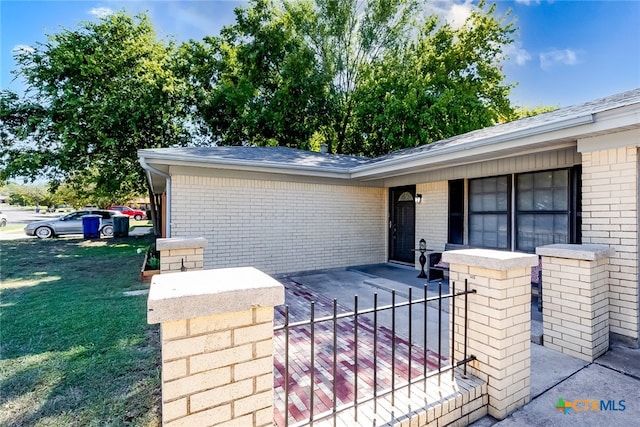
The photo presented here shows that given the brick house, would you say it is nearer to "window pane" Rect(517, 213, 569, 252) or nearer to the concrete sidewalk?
"window pane" Rect(517, 213, 569, 252)

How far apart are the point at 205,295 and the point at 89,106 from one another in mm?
15486

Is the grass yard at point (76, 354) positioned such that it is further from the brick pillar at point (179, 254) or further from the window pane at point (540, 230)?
the window pane at point (540, 230)

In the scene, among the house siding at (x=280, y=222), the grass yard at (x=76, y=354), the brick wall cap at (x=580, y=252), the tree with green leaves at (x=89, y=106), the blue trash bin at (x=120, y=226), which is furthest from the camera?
the blue trash bin at (x=120, y=226)

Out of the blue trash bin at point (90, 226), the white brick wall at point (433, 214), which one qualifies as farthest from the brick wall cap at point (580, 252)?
the blue trash bin at point (90, 226)

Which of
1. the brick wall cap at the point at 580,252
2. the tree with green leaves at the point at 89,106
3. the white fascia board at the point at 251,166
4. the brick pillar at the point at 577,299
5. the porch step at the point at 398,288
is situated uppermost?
the tree with green leaves at the point at 89,106

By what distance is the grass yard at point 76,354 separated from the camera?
8.04 feet

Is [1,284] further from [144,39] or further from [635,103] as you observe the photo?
[144,39]

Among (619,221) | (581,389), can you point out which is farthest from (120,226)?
(619,221)

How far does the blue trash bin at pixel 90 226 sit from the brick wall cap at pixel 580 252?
1868 centimetres

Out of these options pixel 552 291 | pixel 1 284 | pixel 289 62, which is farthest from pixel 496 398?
pixel 289 62

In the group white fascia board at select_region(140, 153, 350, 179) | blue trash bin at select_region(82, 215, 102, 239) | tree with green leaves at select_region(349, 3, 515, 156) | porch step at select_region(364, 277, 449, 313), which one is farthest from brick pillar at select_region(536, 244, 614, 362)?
blue trash bin at select_region(82, 215, 102, 239)

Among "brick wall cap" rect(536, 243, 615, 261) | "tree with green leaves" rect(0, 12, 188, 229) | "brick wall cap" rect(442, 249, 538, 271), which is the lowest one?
"brick wall cap" rect(536, 243, 615, 261)

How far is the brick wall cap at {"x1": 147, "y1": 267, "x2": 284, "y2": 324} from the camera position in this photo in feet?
4.14

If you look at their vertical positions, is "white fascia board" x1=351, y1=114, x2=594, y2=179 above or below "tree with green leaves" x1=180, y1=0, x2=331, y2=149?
below
